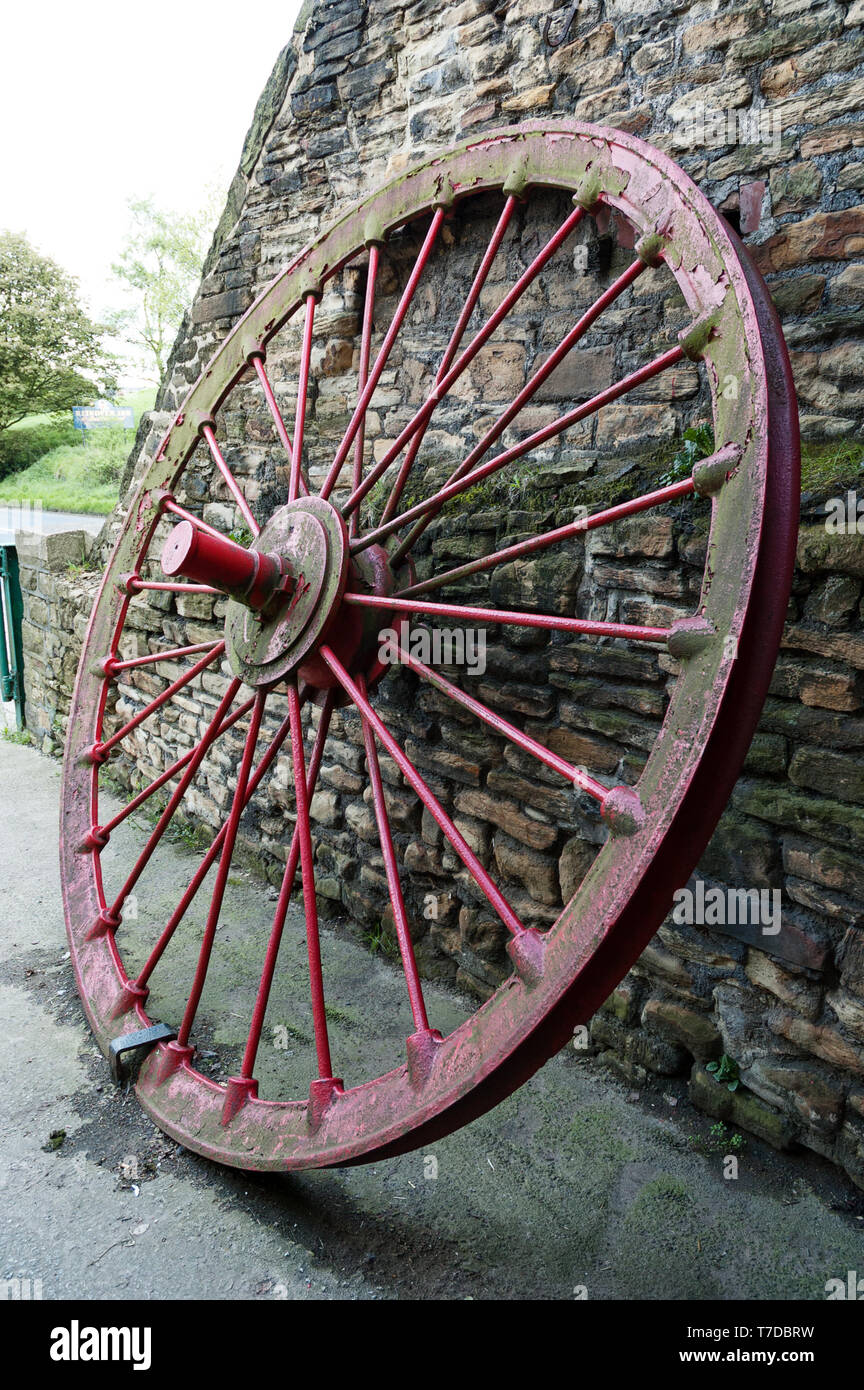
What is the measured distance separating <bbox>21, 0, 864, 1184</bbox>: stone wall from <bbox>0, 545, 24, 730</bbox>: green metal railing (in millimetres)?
3754

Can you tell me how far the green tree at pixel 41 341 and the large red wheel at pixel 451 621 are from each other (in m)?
21.2

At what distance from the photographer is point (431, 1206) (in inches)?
87.9

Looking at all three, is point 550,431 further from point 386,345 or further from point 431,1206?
point 431,1206

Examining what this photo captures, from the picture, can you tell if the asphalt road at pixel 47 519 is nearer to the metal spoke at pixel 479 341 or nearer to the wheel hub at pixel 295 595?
the wheel hub at pixel 295 595

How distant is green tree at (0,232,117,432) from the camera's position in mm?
21438

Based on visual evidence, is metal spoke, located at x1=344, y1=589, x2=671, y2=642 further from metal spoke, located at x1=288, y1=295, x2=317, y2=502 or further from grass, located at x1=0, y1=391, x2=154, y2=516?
grass, located at x1=0, y1=391, x2=154, y2=516

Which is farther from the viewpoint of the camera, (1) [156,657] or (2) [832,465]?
(1) [156,657]

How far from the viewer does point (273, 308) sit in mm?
3176

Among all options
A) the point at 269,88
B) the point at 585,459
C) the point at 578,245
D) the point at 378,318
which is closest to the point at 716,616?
the point at 585,459

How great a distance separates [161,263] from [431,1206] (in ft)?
86.5

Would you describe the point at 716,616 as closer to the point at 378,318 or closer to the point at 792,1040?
the point at 792,1040

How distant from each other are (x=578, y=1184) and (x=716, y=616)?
1.57 m

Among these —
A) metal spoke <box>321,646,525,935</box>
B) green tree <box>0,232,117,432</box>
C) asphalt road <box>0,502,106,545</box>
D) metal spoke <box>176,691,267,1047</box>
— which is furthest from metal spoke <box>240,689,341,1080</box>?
green tree <box>0,232,117,432</box>

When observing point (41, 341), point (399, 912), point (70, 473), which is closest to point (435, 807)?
point (399, 912)
